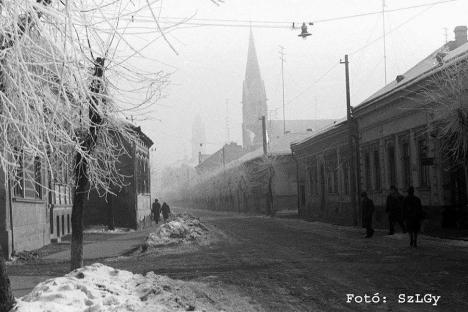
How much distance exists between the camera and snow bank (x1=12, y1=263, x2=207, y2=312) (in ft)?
21.3

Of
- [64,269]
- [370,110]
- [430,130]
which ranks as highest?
[370,110]

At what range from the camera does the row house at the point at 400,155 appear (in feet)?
71.7

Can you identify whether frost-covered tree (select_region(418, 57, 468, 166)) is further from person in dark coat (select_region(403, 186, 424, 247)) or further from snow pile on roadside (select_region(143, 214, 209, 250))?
snow pile on roadside (select_region(143, 214, 209, 250))

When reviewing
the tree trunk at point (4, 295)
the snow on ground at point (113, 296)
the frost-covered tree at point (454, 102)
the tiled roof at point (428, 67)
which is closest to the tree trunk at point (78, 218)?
the snow on ground at point (113, 296)

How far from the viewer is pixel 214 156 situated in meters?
127

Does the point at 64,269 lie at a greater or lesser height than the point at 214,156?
lesser

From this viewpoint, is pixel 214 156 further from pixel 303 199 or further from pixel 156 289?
pixel 156 289

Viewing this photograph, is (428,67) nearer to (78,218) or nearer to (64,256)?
(64,256)

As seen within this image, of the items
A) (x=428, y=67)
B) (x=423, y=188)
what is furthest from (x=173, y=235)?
(x=428, y=67)

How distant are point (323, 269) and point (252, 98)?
11166 cm

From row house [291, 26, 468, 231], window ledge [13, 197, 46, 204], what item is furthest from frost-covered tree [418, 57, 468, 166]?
window ledge [13, 197, 46, 204]

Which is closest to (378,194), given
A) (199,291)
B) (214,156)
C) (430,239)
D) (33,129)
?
(430,239)

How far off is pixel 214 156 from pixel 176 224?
103 metres

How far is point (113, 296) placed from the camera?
716 centimetres
